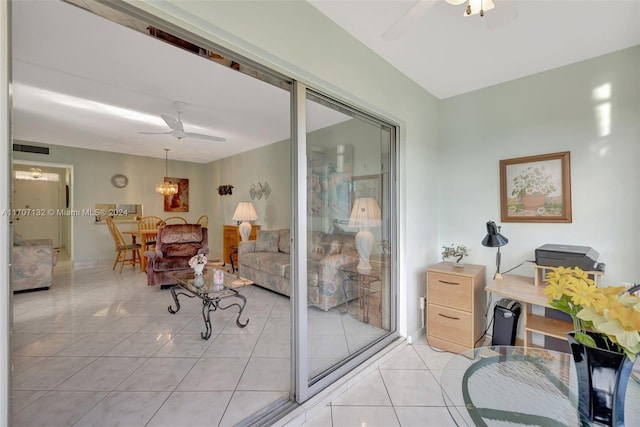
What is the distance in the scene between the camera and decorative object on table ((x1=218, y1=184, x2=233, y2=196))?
6477 millimetres

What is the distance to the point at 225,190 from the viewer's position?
6.59 meters

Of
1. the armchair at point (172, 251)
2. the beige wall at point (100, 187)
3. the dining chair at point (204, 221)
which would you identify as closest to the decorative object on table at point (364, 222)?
the armchair at point (172, 251)

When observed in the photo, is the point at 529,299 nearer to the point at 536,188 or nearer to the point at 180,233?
the point at 536,188

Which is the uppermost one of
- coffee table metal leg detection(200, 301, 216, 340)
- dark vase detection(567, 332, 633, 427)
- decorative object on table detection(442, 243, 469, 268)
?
decorative object on table detection(442, 243, 469, 268)

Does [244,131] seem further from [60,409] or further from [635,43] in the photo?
[635,43]

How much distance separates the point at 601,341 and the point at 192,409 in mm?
2111

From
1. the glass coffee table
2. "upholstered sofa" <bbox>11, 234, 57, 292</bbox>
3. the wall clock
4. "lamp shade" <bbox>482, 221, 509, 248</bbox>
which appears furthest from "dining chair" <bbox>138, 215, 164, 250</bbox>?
"lamp shade" <bbox>482, 221, 509, 248</bbox>

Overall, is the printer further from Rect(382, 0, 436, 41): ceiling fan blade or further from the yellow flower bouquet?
Rect(382, 0, 436, 41): ceiling fan blade

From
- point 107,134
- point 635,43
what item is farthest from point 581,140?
point 107,134

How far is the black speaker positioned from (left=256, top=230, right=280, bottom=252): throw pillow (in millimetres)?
2876

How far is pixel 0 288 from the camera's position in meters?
0.83

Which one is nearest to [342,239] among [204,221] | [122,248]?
[122,248]

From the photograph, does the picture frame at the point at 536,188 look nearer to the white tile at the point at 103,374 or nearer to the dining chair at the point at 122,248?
the white tile at the point at 103,374

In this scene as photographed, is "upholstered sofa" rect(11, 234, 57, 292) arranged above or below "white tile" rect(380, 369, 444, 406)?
above
